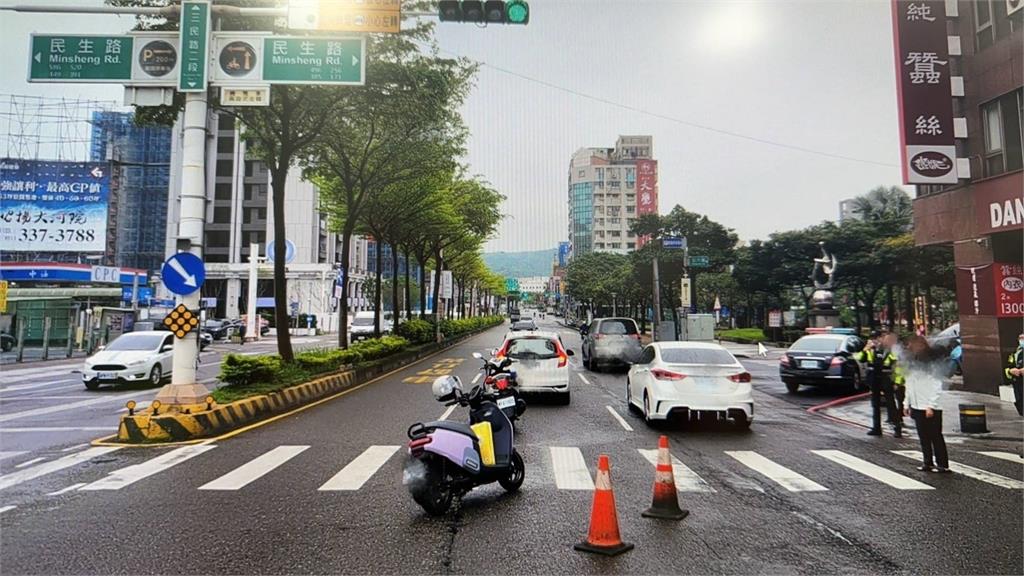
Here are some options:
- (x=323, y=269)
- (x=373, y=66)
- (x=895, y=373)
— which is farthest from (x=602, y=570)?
(x=323, y=269)

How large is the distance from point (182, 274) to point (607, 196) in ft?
443

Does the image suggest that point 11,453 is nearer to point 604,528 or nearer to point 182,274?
→ point 182,274

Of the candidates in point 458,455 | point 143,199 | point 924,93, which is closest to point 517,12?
point 458,455

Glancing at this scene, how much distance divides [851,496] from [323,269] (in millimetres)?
68147

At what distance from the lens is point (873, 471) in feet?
26.0

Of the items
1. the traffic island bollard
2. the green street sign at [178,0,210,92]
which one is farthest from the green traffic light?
the traffic island bollard

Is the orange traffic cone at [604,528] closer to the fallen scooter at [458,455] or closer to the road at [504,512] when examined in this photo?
the road at [504,512]

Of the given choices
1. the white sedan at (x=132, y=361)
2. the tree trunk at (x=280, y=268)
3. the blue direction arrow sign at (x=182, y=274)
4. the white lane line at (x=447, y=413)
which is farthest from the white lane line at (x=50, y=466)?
the white sedan at (x=132, y=361)

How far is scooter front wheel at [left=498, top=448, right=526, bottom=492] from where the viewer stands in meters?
6.62

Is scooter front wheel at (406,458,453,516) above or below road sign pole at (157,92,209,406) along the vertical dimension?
below

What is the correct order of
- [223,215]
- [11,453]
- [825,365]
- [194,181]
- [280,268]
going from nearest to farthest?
[11,453], [194,181], [280,268], [825,365], [223,215]

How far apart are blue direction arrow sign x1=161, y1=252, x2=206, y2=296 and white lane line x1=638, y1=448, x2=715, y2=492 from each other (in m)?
7.97

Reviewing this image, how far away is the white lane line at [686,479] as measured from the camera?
271 inches

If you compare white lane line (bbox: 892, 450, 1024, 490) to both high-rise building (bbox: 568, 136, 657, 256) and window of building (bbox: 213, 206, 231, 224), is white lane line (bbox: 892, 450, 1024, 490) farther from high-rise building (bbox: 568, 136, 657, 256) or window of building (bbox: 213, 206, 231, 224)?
high-rise building (bbox: 568, 136, 657, 256)
